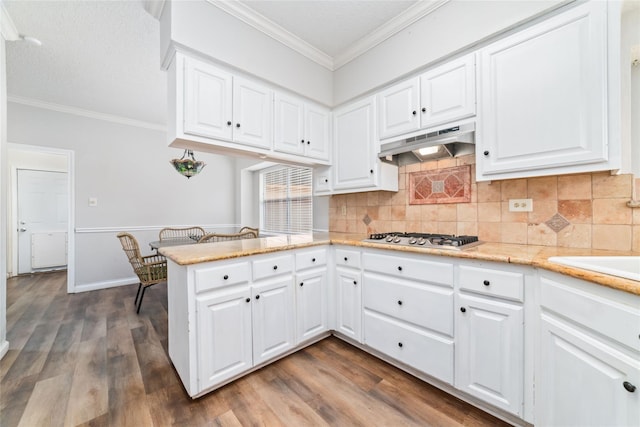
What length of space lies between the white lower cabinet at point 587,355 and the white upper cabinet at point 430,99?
123 cm

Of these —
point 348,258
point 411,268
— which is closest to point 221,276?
point 348,258

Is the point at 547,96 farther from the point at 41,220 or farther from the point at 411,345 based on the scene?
the point at 41,220

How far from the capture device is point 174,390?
1581 mm

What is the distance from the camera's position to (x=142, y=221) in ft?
13.7

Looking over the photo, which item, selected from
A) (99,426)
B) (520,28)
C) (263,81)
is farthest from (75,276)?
(520,28)

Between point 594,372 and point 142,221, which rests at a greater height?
point 142,221

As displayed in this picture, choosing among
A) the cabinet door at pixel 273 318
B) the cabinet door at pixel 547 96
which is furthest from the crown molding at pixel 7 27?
the cabinet door at pixel 547 96

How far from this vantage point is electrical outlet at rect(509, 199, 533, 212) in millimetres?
1672

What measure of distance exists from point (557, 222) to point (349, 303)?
1.50 meters

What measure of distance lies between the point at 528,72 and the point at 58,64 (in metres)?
4.13

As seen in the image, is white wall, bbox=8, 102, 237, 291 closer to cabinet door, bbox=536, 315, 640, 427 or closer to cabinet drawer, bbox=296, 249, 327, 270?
cabinet drawer, bbox=296, 249, 327, 270

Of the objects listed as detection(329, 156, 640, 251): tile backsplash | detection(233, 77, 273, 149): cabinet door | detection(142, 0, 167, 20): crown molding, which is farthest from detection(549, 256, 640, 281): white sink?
detection(142, 0, 167, 20): crown molding

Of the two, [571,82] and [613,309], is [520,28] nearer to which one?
[571,82]

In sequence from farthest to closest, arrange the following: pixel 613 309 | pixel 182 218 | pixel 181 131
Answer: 1. pixel 182 218
2. pixel 181 131
3. pixel 613 309
